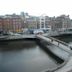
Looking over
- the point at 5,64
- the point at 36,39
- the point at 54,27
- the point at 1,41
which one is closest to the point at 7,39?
the point at 1,41

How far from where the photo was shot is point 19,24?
43.2 meters

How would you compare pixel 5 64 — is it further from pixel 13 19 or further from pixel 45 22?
pixel 45 22

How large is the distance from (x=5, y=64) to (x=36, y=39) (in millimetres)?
14945

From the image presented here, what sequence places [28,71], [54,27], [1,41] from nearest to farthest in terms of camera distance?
[28,71], [1,41], [54,27]

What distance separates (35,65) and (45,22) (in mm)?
36549

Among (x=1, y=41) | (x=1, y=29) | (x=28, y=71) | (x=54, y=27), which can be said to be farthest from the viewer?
(x=54, y=27)

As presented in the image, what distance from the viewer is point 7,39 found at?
91.2 ft

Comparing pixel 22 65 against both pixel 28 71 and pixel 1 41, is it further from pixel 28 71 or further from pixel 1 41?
pixel 1 41

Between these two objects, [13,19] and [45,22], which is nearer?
[13,19]

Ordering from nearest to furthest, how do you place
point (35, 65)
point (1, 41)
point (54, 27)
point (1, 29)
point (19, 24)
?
point (35, 65)
point (1, 41)
point (1, 29)
point (19, 24)
point (54, 27)

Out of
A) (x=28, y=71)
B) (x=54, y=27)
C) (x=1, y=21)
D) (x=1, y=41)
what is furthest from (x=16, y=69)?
(x=54, y=27)

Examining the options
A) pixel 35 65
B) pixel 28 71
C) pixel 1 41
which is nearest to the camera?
pixel 28 71

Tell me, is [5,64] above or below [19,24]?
below

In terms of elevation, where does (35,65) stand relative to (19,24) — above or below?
below
